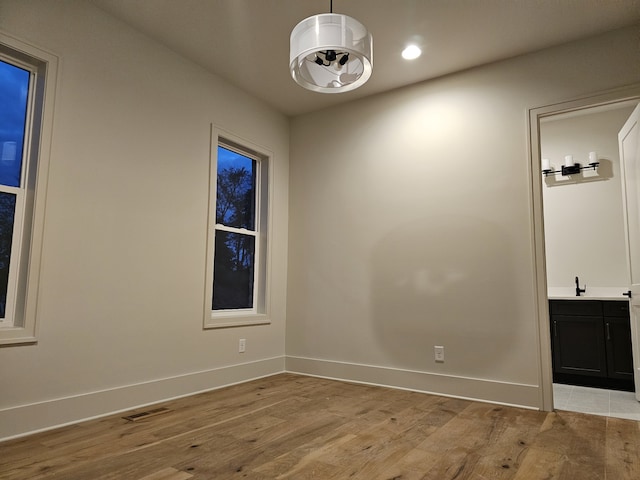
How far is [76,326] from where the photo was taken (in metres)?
2.69

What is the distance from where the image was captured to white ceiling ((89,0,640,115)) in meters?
2.86

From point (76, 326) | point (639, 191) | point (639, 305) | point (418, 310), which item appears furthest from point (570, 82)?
point (76, 326)

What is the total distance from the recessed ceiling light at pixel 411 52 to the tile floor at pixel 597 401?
2994 millimetres

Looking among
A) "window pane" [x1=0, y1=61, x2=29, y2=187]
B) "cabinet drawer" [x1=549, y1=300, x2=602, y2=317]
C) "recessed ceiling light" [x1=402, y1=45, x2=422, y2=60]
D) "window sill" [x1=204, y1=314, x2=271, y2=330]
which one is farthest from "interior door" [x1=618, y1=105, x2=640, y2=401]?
"window pane" [x1=0, y1=61, x2=29, y2=187]

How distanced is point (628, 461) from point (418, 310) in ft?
5.89

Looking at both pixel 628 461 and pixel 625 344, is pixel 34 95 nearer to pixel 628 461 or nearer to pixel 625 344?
pixel 628 461

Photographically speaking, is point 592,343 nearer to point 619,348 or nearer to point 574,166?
point 619,348

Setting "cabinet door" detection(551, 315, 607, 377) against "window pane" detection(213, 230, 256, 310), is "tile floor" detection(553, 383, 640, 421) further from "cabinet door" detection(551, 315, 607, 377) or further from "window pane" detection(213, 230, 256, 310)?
"window pane" detection(213, 230, 256, 310)

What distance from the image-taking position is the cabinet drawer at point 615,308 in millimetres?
3975

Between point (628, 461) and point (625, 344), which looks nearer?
point (628, 461)

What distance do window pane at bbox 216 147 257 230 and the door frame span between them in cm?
261

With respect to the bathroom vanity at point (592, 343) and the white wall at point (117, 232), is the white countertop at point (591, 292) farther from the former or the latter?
the white wall at point (117, 232)

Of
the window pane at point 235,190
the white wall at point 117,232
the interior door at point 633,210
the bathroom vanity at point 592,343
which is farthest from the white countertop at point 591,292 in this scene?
the white wall at point 117,232

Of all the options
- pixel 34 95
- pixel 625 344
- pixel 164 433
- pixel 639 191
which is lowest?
pixel 164 433
